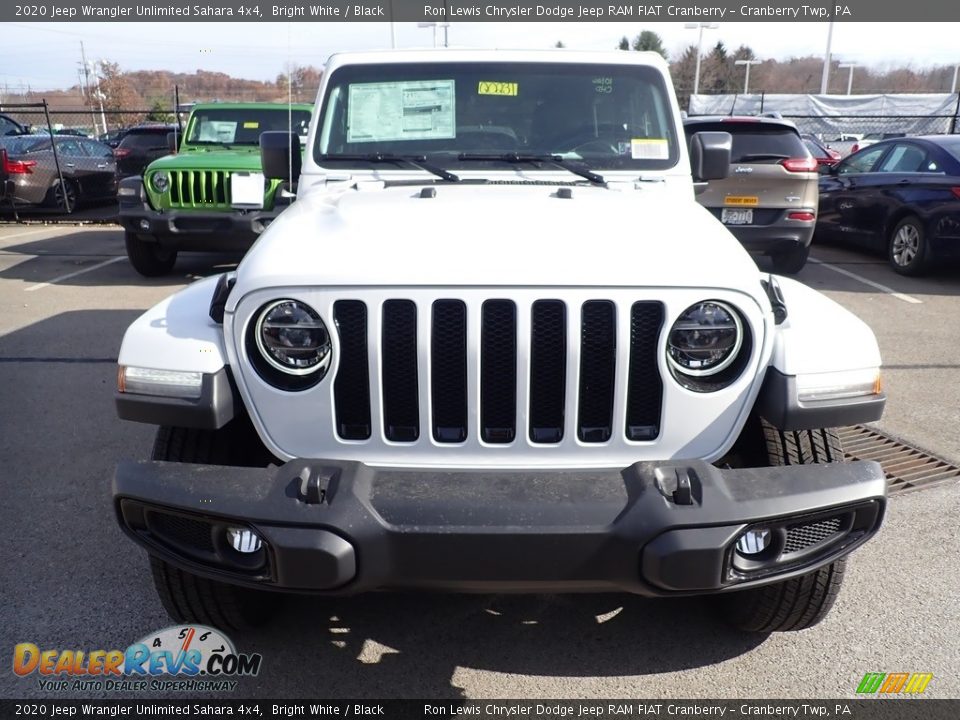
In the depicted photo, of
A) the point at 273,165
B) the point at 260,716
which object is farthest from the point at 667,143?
the point at 260,716

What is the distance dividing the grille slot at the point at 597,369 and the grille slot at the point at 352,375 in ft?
2.01

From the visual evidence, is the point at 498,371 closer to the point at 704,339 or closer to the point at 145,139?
the point at 704,339

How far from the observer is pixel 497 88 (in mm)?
3680

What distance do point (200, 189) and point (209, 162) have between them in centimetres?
32

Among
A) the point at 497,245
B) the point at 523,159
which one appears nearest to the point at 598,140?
the point at 523,159

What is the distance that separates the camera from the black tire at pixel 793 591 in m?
2.49

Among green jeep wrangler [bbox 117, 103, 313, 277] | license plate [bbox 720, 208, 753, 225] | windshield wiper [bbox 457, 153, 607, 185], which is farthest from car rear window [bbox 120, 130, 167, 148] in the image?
windshield wiper [bbox 457, 153, 607, 185]

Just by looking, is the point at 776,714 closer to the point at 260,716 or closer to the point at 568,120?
the point at 260,716

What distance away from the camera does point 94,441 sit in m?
4.54

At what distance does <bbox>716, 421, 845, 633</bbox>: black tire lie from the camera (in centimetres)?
249

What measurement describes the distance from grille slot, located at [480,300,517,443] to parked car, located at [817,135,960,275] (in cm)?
766

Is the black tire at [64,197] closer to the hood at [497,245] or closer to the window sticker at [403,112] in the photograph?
the window sticker at [403,112]

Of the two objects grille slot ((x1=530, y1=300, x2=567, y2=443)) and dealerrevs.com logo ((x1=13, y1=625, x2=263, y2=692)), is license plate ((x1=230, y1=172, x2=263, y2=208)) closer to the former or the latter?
dealerrevs.com logo ((x1=13, y1=625, x2=263, y2=692))

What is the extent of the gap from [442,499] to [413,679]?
0.93 meters
